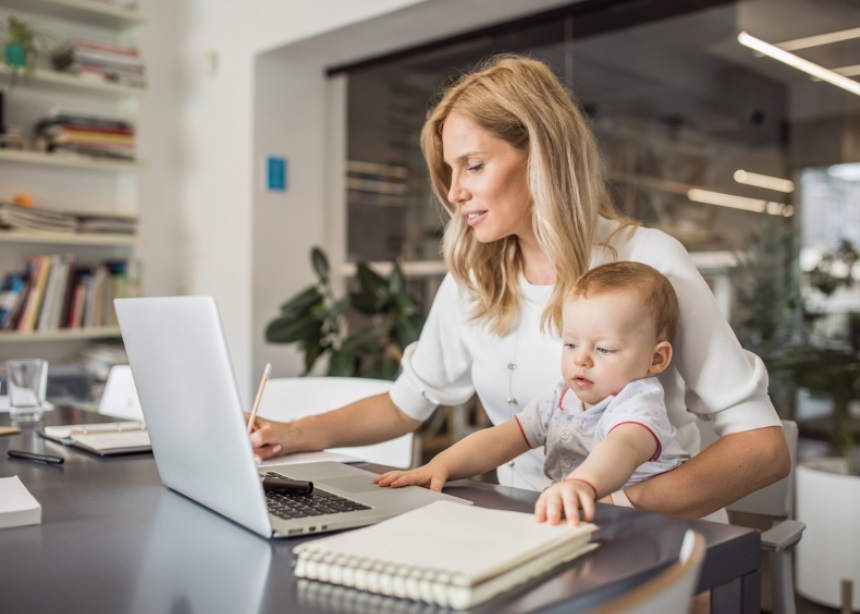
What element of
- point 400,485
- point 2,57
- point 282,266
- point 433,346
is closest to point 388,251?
point 282,266

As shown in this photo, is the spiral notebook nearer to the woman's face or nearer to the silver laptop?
the silver laptop

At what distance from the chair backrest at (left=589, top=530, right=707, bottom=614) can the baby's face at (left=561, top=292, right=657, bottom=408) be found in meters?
0.65

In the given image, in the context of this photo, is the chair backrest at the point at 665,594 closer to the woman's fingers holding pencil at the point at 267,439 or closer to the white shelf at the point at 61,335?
the woman's fingers holding pencil at the point at 267,439

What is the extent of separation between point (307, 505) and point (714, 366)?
0.70m

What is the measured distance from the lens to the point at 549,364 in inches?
62.7

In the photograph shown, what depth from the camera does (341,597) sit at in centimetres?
74

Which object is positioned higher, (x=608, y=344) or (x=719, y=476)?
(x=608, y=344)

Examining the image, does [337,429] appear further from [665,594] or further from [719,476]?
[665,594]

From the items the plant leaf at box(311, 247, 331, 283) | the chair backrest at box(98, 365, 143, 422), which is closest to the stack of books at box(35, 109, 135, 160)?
the plant leaf at box(311, 247, 331, 283)

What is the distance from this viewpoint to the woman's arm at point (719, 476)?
1.21 m

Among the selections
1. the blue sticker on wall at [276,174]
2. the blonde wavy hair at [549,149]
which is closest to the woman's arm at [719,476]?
the blonde wavy hair at [549,149]

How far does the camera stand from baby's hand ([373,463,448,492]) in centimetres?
115

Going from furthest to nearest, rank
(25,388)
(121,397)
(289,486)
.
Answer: (121,397) < (25,388) < (289,486)

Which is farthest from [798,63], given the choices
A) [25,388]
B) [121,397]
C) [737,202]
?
[25,388]
